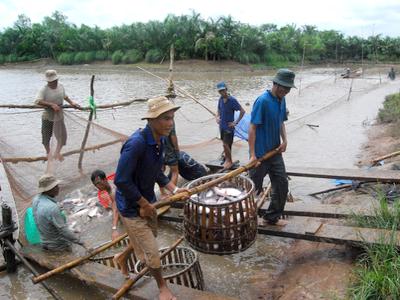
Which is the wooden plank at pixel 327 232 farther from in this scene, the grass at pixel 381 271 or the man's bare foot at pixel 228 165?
the man's bare foot at pixel 228 165

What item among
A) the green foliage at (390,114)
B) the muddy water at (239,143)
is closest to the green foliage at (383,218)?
the muddy water at (239,143)

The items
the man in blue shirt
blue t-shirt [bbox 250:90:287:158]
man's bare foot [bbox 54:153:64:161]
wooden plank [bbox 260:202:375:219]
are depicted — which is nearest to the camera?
blue t-shirt [bbox 250:90:287:158]

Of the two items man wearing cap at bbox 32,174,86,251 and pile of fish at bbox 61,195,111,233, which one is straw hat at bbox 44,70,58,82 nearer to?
pile of fish at bbox 61,195,111,233

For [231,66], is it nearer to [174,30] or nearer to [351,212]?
[174,30]

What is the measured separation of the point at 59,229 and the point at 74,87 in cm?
2353

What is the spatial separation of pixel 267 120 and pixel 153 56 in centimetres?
3989

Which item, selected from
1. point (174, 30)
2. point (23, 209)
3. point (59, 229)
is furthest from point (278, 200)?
point (174, 30)

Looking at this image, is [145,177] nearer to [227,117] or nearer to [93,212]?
[93,212]

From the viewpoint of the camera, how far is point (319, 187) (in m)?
6.96

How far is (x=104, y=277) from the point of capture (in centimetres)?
379

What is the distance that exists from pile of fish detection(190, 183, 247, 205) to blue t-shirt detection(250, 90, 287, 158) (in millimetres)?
477

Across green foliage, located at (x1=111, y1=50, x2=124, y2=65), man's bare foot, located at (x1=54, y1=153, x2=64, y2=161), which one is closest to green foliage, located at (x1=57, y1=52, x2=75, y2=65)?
green foliage, located at (x1=111, y1=50, x2=124, y2=65)

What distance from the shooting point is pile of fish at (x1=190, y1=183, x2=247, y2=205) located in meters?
3.81

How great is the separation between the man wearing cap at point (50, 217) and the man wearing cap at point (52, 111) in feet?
7.47
